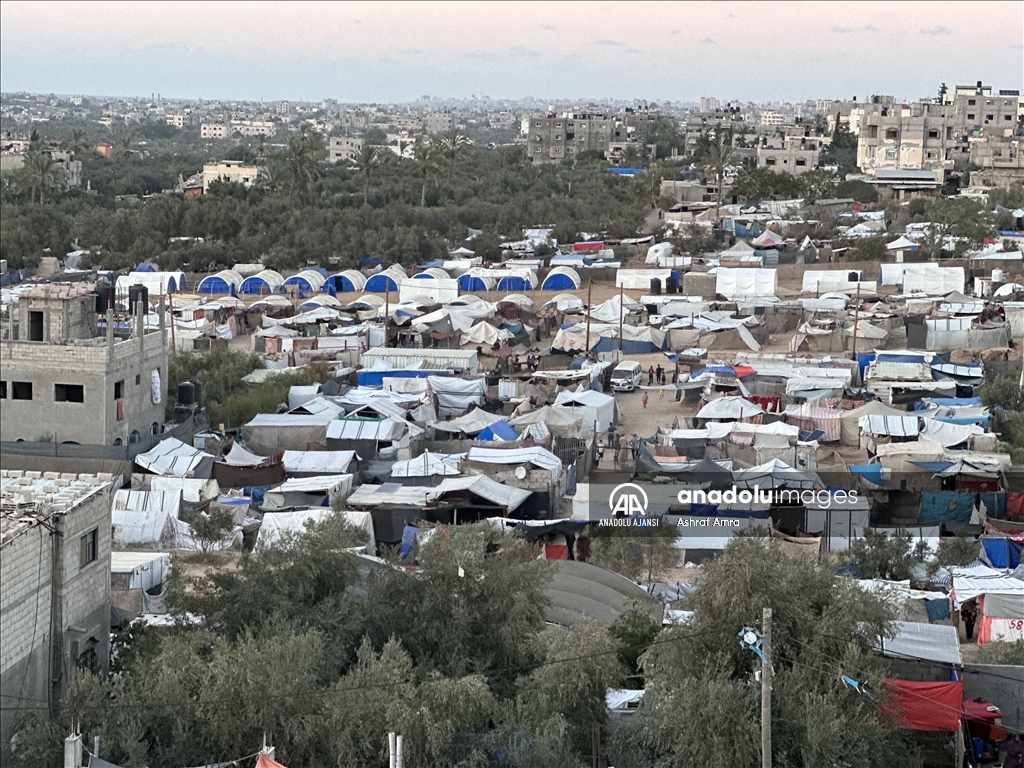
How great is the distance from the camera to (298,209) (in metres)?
57.6

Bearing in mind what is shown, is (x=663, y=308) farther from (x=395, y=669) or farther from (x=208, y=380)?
(x=395, y=669)

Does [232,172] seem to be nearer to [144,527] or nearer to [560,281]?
[560,281]

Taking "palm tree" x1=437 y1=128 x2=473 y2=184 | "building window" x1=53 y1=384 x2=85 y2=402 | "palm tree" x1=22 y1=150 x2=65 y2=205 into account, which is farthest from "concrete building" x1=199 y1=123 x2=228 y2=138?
"building window" x1=53 y1=384 x2=85 y2=402

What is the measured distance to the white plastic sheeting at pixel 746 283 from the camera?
41.0 meters

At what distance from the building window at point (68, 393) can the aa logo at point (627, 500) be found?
775 cm

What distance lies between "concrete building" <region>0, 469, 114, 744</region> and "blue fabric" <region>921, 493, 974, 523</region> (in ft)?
34.5

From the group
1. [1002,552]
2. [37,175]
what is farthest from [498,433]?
[37,175]

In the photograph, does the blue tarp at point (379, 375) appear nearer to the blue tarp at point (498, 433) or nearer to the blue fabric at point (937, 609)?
the blue tarp at point (498, 433)

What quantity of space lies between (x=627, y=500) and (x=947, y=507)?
4.07m

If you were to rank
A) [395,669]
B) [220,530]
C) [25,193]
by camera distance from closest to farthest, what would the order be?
[395,669] < [220,530] < [25,193]

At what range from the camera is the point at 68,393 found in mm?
21109

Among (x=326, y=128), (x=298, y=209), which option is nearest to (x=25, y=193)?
(x=298, y=209)

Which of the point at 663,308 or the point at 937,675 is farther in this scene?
the point at 663,308

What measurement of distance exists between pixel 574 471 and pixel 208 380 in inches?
310
